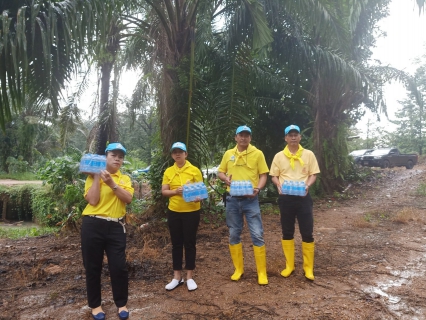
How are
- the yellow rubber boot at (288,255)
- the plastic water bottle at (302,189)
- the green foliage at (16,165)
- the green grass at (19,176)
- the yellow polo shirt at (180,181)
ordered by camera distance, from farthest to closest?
the green foliage at (16,165), the green grass at (19,176), the yellow rubber boot at (288,255), the plastic water bottle at (302,189), the yellow polo shirt at (180,181)

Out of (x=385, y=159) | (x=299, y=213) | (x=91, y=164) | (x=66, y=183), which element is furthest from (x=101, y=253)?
(x=385, y=159)

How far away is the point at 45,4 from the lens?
375 cm

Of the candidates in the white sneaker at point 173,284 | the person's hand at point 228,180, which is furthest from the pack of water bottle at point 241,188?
the white sneaker at point 173,284

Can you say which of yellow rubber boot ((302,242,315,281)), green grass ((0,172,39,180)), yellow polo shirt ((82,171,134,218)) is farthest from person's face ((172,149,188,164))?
green grass ((0,172,39,180))

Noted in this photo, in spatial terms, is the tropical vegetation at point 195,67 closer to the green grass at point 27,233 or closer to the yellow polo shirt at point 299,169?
the yellow polo shirt at point 299,169

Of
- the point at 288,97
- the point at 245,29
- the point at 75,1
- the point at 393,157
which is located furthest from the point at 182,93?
the point at 393,157

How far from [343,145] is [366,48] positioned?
4.20 metres

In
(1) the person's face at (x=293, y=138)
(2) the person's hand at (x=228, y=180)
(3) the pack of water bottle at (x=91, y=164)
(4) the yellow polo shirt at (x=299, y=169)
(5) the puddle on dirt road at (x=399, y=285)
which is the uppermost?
(1) the person's face at (x=293, y=138)

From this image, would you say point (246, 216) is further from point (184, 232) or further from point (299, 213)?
point (184, 232)

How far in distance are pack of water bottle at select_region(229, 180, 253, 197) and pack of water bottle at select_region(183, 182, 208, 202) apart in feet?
1.09

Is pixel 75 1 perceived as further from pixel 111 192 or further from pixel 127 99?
pixel 127 99

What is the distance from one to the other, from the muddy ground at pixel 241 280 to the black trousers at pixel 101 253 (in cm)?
29

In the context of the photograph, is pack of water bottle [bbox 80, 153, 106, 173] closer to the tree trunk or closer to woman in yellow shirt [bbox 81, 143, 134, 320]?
woman in yellow shirt [bbox 81, 143, 134, 320]

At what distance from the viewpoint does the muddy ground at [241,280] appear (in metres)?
3.22
